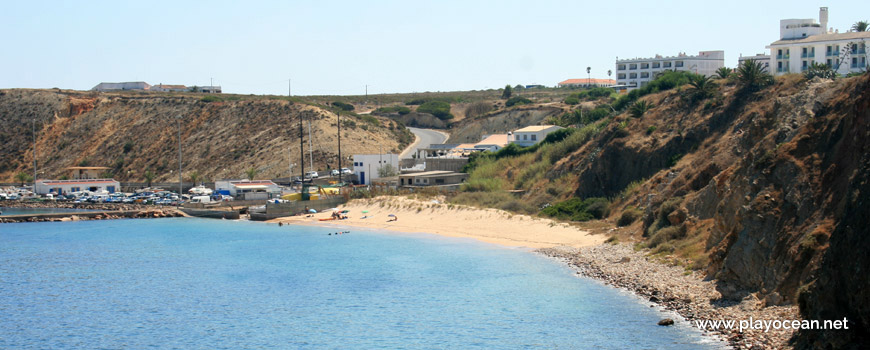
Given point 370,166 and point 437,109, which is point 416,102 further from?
point 370,166

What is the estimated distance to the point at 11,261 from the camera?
41250 millimetres

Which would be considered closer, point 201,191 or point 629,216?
point 629,216

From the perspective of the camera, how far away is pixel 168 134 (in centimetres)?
9881

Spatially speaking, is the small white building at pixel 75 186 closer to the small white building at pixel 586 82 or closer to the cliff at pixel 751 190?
the cliff at pixel 751 190

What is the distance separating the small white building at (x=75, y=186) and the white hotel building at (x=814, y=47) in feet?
208

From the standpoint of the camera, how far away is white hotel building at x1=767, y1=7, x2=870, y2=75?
51562 mm

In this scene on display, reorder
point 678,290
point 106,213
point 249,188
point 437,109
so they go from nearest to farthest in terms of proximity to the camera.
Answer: point 678,290 < point 106,213 < point 249,188 < point 437,109

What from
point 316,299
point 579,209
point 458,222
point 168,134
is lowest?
point 316,299

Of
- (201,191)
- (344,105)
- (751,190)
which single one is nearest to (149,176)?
(201,191)

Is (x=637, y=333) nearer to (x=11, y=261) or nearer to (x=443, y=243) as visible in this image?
(x=443, y=243)

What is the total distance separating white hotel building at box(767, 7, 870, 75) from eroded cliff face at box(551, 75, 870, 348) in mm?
13830

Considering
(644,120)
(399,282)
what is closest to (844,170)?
(399,282)

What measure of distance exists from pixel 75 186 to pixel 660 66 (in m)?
65.4

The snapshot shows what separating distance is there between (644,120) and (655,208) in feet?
50.5
